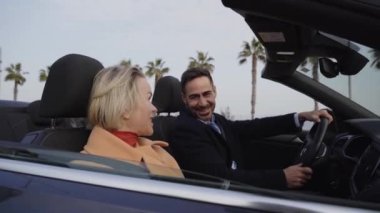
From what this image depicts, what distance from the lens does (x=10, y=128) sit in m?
4.89

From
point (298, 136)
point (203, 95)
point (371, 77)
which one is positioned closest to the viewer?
point (371, 77)

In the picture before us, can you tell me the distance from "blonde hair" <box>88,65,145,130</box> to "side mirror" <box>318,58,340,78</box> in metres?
→ 0.90

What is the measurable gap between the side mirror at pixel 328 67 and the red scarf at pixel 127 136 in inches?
37.6

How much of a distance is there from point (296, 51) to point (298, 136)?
1.14 m

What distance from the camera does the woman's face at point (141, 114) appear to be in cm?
249

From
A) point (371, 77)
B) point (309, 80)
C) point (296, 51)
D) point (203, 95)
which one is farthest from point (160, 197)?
point (309, 80)

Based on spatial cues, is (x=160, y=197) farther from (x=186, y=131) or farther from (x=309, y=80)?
(x=309, y=80)

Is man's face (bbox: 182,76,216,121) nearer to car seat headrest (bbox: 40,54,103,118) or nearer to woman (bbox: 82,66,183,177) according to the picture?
woman (bbox: 82,66,183,177)

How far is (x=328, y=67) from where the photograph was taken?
2.70 metres

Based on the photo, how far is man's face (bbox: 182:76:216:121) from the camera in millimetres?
3121

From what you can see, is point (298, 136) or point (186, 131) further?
point (298, 136)

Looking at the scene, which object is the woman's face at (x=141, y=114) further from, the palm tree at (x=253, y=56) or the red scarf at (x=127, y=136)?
the palm tree at (x=253, y=56)

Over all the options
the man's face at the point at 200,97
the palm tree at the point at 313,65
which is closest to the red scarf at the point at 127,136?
the man's face at the point at 200,97

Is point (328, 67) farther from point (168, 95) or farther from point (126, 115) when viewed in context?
point (168, 95)
